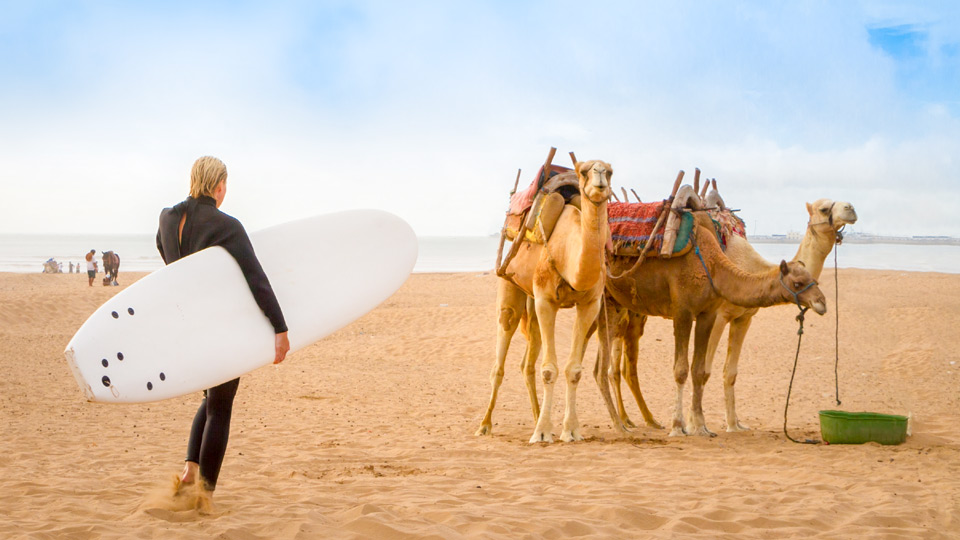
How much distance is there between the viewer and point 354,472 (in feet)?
20.3

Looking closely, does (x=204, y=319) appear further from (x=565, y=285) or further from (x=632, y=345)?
(x=632, y=345)

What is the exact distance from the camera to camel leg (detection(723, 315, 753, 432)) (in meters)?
8.86

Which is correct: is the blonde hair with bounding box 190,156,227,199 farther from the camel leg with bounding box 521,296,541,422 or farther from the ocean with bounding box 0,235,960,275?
the ocean with bounding box 0,235,960,275

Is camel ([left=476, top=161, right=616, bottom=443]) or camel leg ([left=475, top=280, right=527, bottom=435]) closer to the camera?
camel ([left=476, top=161, right=616, bottom=443])

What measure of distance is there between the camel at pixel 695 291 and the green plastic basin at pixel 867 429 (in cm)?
132

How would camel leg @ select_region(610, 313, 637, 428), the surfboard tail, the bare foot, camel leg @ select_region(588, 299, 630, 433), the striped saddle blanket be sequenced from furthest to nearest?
1. camel leg @ select_region(610, 313, 637, 428)
2. the striped saddle blanket
3. camel leg @ select_region(588, 299, 630, 433)
4. the bare foot
5. the surfboard tail

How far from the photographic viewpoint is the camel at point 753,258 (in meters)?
8.34

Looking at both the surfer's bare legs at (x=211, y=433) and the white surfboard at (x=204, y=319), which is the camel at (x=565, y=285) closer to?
the white surfboard at (x=204, y=319)

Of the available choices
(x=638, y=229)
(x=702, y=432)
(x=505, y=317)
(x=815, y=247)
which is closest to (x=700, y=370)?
(x=702, y=432)

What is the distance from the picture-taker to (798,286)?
7516 mm

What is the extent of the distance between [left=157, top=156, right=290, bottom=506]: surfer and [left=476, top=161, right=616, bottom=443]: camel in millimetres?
3284

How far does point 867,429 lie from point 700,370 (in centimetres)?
182

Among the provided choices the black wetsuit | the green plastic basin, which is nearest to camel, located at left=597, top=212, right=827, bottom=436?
the green plastic basin

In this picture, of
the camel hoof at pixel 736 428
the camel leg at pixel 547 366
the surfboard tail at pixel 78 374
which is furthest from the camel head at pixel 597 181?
the surfboard tail at pixel 78 374
